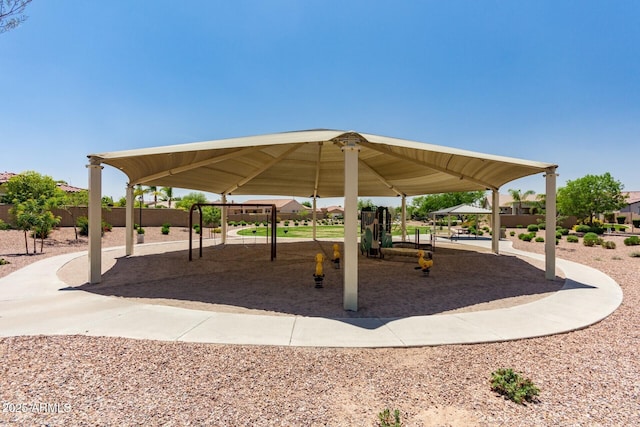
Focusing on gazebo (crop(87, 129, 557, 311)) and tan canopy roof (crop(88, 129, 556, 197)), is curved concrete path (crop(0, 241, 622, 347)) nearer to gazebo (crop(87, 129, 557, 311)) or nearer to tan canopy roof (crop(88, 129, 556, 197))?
gazebo (crop(87, 129, 557, 311))

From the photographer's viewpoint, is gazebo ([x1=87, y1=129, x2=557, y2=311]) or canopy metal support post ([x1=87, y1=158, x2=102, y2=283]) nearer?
gazebo ([x1=87, y1=129, x2=557, y2=311])

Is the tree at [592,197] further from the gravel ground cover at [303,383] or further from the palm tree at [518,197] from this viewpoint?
the gravel ground cover at [303,383]

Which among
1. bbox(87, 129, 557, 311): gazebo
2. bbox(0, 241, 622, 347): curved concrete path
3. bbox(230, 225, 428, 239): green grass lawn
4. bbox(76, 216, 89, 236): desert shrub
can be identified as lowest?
bbox(230, 225, 428, 239): green grass lawn

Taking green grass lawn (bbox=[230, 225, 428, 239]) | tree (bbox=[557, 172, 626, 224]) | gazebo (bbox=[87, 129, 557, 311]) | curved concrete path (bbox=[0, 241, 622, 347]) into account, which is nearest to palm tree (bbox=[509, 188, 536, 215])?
tree (bbox=[557, 172, 626, 224])

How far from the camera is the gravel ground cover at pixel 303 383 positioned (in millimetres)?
3328

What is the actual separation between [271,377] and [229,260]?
1140cm

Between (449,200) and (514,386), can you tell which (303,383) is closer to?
(514,386)

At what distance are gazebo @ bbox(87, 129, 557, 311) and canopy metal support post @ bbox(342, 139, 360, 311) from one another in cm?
2

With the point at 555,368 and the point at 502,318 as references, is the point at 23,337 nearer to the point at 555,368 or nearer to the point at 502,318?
the point at 555,368

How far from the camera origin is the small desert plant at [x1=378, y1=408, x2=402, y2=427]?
3.13 metres

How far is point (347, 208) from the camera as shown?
23.7 ft

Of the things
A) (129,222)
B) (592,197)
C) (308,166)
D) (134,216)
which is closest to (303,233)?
(134,216)

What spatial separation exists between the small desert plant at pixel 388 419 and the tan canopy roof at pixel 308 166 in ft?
18.1

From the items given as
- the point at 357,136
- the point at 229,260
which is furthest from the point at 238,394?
the point at 229,260
